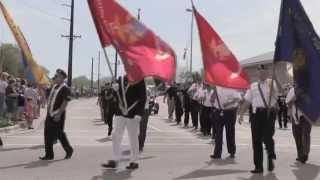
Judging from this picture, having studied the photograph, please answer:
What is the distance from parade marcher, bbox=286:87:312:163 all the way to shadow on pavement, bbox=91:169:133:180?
13.2 ft

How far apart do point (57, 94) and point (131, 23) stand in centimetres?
253

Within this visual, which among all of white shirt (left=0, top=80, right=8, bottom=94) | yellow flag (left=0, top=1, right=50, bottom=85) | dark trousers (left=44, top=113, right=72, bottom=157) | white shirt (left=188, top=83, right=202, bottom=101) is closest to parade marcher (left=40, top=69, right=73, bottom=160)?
dark trousers (left=44, top=113, right=72, bottom=157)

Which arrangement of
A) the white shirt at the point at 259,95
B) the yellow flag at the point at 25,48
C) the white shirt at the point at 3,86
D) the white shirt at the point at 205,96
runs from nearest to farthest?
1. the white shirt at the point at 259,95
2. the yellow flag at the point at 25,48
3. the white shirt at the point at 205,96
4. the white shirt at the point at 3,86

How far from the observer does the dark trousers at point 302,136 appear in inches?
561

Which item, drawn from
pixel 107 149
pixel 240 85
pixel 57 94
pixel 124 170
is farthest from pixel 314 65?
pixel 107 149

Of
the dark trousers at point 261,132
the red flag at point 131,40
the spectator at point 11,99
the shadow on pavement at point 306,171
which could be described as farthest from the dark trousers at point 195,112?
the red flag at point 131,40

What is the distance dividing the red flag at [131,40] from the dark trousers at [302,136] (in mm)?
3774

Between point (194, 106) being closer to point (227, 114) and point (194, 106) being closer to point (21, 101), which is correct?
point (21, 101)

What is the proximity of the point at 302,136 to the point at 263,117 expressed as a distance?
2484mm

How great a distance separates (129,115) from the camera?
12383 millimetres

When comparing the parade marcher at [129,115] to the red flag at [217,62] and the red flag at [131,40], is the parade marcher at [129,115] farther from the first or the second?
the red flag at [217,62]

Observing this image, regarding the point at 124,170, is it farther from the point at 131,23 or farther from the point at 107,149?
the point at 107,149

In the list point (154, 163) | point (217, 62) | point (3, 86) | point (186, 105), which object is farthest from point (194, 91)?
point (217, 62)

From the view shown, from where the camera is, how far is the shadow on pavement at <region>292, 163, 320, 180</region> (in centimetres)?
1195
